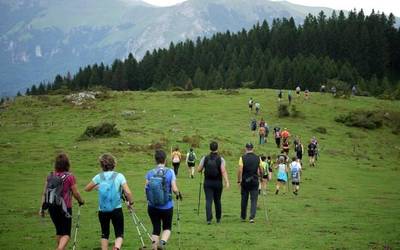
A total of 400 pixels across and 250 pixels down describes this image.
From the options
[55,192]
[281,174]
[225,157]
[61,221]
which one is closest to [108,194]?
[55,192]

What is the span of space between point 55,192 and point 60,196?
0.52ft

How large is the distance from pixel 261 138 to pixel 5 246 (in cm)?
4467

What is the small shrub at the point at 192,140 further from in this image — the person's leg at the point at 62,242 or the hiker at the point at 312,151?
the person's leg at the point at 62,242

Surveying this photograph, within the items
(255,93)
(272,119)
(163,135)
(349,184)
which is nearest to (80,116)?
(163,135)

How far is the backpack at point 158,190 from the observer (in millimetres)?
13844

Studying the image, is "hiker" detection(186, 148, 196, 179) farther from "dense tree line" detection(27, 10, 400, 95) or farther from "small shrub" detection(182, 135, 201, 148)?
"dense tree line" detection(27, 10, 400, 95)

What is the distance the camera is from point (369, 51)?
497 feet

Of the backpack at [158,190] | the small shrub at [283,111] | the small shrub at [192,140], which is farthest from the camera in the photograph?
the small shrub at [283,111]

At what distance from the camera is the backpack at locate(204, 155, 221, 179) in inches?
731

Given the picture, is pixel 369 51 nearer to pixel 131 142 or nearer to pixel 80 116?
pixel 80 116

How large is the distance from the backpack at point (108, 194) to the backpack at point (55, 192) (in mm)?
926

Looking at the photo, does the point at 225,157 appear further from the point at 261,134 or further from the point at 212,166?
the point at 212,166

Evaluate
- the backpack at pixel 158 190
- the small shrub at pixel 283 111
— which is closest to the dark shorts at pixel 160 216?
the backpack at pixel 158 190

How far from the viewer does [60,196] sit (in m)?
13.2
